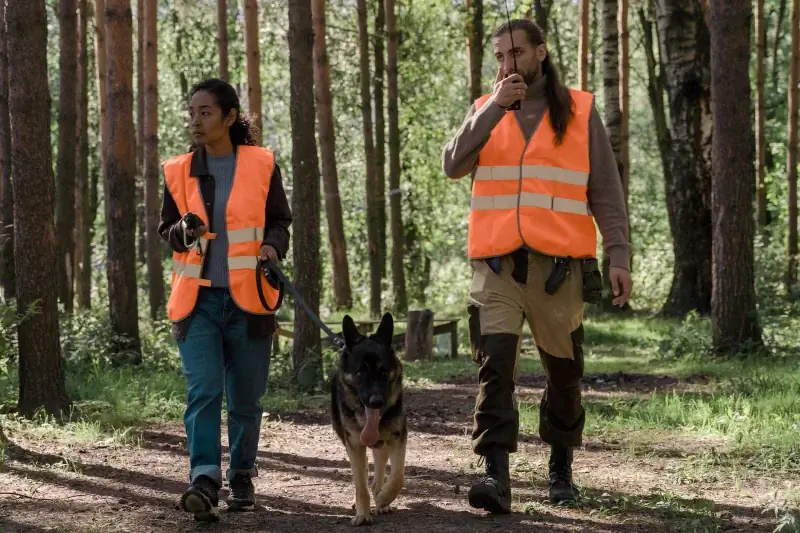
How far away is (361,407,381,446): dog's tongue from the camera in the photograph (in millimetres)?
5867

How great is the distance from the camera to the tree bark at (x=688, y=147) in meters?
17.3

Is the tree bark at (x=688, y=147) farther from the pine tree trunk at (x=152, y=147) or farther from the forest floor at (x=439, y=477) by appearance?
the pine tree trunk at (x=152, y=147)

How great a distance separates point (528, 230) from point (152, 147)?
638 inches

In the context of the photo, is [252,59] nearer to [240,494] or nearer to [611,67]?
[611,67]

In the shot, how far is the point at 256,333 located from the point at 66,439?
337 centimetres

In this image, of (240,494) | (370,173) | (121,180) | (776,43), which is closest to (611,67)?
(370,173)

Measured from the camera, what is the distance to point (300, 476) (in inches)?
309

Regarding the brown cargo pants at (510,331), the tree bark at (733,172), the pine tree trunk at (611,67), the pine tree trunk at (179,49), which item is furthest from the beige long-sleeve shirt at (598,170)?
the pine tree trunk at (179,49)

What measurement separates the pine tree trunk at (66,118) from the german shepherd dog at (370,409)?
10.1 metres

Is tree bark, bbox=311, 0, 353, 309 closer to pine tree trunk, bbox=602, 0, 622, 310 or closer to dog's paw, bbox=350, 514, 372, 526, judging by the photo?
pine tree trunk, bbox=602, 0, 622, 310

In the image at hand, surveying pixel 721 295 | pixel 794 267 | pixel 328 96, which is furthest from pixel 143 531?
pixel 794 267

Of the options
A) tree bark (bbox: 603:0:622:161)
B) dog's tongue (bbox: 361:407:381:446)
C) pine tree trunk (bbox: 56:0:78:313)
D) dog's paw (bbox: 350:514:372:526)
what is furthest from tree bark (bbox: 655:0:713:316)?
dog's paw (bbox: 350:514:372:526)

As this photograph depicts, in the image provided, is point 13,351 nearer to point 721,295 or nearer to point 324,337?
point 324,337

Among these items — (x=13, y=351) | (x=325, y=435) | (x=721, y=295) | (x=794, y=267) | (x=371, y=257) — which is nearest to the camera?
(x=325, y=435)
